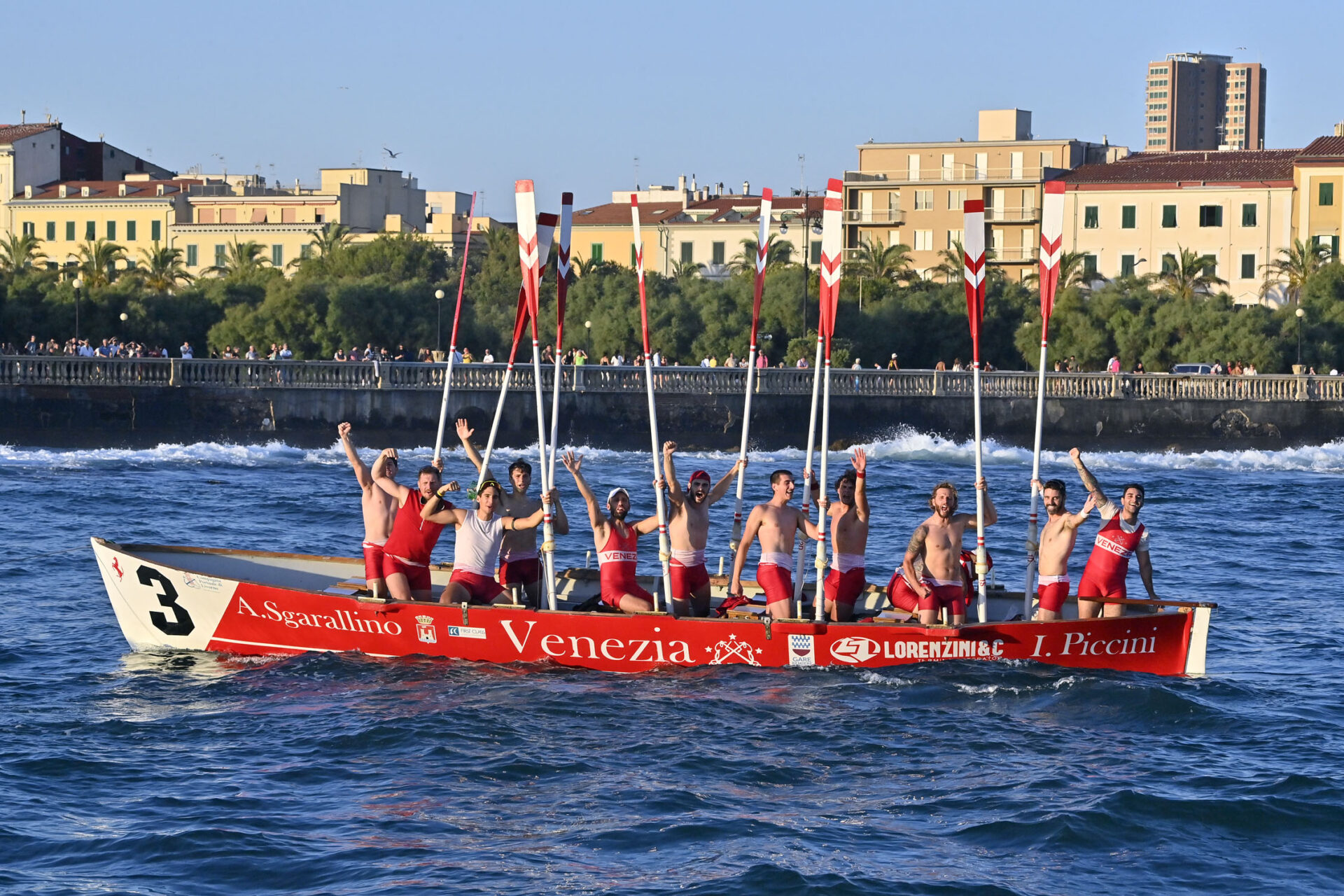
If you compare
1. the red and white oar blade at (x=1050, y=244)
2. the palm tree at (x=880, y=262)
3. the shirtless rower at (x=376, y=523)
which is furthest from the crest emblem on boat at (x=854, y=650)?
the palm tree at (x=880, y=262)

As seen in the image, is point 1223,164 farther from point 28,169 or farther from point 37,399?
point 28,169

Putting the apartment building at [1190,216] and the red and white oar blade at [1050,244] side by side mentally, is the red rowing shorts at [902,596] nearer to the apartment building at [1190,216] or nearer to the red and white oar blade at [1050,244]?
the red and white oar blade at [1050,244]

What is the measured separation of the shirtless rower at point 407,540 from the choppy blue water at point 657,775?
849 mm

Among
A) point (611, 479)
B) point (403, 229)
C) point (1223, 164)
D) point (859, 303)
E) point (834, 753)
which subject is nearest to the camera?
point (834, 753)

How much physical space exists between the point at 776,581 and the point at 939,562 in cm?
160

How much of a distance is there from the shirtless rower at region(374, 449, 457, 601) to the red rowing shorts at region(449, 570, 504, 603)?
1.33 feet

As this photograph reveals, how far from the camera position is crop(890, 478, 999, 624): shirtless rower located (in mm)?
16859

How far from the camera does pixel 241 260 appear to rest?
3302 inches

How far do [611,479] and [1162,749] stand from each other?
29.3 meters

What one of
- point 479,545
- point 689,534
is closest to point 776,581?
point 689,534

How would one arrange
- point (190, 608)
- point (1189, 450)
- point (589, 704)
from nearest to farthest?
1. point (589, 704)
2. point (190, 608)
3. point (1189, 450)

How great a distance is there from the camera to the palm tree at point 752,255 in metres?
80.6

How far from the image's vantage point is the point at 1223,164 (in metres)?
82.9

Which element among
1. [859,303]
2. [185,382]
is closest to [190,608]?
[185,382]
